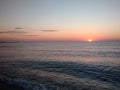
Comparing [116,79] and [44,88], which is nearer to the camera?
[44,88]

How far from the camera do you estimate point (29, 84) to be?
1364 cm

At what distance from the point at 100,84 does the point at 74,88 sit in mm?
2596

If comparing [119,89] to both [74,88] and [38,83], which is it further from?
[38,83]

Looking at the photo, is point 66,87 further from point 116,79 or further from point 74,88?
point 116,79

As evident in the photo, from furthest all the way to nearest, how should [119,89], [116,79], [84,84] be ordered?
[116,79]
[84,84]
[119,89]

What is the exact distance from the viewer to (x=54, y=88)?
1248cm

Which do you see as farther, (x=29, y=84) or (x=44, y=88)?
(x=29, y=84)

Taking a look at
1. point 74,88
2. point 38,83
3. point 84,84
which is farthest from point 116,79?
point 38,83

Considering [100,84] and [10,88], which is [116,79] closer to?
[100,84]

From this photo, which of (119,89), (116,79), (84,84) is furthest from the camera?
(116,79)

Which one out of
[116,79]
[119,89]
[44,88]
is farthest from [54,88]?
[116,79]

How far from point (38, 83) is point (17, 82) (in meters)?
2.07

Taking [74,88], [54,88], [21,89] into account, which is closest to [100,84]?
[74,88]

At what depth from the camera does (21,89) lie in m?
12.2
